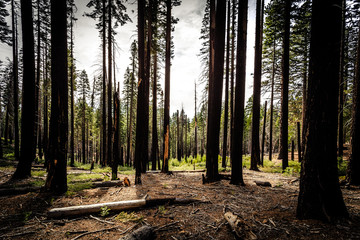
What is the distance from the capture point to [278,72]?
48.3ft

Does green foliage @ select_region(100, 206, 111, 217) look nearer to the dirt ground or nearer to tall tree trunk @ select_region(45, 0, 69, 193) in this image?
the dirt ground

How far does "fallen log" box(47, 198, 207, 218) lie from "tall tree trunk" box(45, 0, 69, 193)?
1955mm

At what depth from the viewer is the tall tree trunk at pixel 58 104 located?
5.10 metres

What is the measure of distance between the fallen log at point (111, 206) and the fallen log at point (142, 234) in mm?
1228

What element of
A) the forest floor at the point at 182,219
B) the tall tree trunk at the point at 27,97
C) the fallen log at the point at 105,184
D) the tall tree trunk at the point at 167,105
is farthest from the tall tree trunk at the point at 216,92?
the tall tree trunk at the point at 27,97

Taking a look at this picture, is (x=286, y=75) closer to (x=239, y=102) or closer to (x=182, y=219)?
(x=239, y=102)

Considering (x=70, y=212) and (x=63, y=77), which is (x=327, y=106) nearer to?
(x=70, y=212)

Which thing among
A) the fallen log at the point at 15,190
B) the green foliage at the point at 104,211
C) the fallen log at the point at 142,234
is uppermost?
the fallen log at the point at 142,234

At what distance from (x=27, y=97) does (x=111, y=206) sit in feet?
24.4

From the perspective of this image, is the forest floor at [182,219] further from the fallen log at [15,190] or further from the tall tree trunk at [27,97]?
the tall tree trunk at [27,97]

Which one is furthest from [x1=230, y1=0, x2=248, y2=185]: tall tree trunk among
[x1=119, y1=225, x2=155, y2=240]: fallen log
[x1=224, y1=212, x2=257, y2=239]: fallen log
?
[x1=119, y1=225, x2=155, y2=240]: fallen log

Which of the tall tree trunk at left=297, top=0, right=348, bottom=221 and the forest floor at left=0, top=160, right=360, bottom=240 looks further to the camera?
the tall tree trunk at left=297, top=0, right=348, bottom=221

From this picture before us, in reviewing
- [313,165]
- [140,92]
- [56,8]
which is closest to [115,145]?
[140,92]

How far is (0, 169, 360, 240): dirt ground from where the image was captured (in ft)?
9.37
